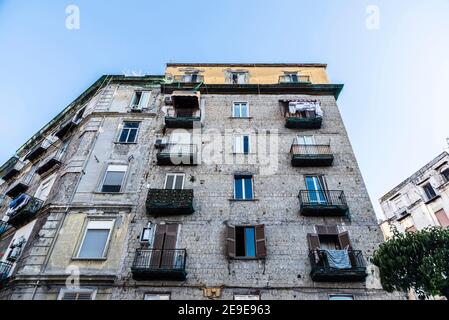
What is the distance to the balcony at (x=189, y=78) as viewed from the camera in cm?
2147

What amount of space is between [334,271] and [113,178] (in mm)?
12024

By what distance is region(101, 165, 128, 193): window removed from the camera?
14.8 m

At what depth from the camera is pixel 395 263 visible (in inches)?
411

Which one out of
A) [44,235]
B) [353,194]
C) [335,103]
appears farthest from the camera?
[335,103]

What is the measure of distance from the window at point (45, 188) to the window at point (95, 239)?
4.69 m

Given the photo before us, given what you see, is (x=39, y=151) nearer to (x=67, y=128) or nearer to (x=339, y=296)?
(x=67, y=128)

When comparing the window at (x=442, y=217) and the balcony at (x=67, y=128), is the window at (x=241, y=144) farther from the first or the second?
the window at (x=442, y=217)

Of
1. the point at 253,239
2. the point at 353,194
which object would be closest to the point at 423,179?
the point at 353,194

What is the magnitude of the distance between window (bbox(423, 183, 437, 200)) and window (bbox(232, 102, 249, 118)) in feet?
63.0

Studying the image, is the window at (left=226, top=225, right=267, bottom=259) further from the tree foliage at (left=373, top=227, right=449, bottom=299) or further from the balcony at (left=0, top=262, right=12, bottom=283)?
the balcony at (left=0, top=262, right=12, bottom=283)

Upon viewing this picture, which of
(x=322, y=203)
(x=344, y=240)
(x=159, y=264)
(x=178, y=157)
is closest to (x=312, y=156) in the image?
(x=322, y=203)

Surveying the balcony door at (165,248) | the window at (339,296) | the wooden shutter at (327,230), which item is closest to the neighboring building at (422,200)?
the wooden shutter at (327,230)
